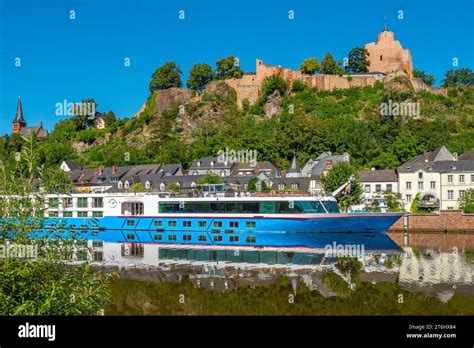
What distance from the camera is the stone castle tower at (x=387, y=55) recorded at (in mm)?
96375

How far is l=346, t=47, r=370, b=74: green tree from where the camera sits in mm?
98312

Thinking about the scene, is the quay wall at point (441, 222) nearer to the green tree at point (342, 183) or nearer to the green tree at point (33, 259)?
the green tree at point (342, 183)

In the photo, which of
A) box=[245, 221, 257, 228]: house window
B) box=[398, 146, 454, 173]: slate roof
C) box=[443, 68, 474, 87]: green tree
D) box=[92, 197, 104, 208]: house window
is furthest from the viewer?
box=[443, 68, 474, 87]: green tree

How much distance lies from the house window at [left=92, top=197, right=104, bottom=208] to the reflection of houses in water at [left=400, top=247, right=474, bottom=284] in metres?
25.4

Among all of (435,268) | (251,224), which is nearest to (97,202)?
(251,224)

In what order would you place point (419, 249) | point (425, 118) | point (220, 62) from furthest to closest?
Result: point (220, 62) → point (425, 118) → point (419, 249)

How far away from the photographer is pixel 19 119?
113625mm

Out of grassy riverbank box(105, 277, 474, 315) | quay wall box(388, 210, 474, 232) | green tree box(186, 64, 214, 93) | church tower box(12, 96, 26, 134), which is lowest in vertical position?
grassy riverbank box(105, 277, 474, 315)

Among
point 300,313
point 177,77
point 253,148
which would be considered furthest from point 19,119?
point 300,313

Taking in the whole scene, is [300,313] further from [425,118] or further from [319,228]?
[425,118]

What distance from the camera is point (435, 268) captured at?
25.1m

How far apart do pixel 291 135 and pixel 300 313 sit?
57763 mm

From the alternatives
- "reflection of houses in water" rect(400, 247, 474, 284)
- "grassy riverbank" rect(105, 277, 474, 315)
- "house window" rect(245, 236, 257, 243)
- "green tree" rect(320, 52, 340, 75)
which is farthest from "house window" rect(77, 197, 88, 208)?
"green tree" rect(320, 52, 340, 75)

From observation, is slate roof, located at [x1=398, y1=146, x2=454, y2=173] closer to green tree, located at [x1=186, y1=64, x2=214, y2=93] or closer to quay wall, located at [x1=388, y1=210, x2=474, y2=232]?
quay wall, located at [x1=388, y1=210, x2=474, y2=232]
